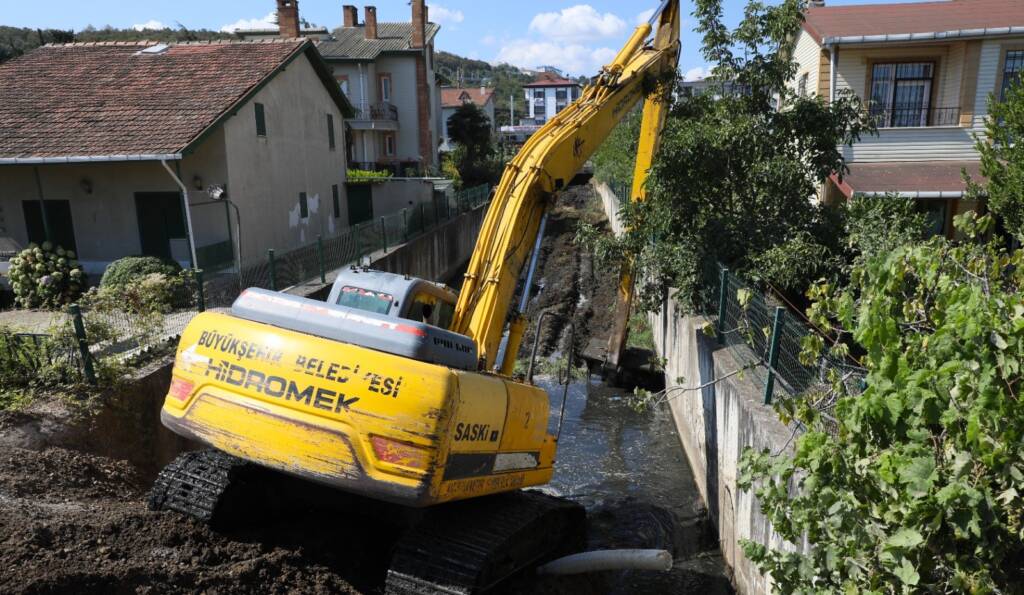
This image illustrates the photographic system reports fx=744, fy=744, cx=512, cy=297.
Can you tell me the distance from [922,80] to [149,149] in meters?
16.2

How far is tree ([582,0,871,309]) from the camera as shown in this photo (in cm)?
980

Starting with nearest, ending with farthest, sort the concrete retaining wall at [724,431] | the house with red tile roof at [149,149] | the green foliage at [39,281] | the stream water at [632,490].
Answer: the concrete retaining wall at [724,431] → the stream water at [632,490] → the green foliage at [39,281] → the house with red tile roof at [149,149]

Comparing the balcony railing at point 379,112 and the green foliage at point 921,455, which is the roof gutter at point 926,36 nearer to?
the green foliage at point 921,455

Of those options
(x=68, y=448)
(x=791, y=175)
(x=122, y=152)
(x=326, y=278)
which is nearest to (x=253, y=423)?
(x=68, y=448)

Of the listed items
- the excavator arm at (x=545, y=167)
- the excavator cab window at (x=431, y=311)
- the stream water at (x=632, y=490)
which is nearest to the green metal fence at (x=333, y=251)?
the stream water at (x=632, y=490)

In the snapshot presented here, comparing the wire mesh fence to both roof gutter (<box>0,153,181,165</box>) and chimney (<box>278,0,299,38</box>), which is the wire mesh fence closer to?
roof gutter (<box>0,153,181,165</box>)

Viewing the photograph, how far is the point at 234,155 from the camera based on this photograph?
16031 mm

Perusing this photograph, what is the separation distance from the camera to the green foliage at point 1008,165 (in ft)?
35.6

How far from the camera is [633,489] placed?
954cm

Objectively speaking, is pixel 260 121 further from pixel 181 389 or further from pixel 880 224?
pixel 880 224

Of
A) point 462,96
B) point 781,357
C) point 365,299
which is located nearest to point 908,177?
point 781,357

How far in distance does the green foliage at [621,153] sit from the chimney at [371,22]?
13.8m

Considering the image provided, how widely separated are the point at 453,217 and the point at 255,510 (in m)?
19.1

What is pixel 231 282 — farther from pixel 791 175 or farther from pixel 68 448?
pixel 791 175
